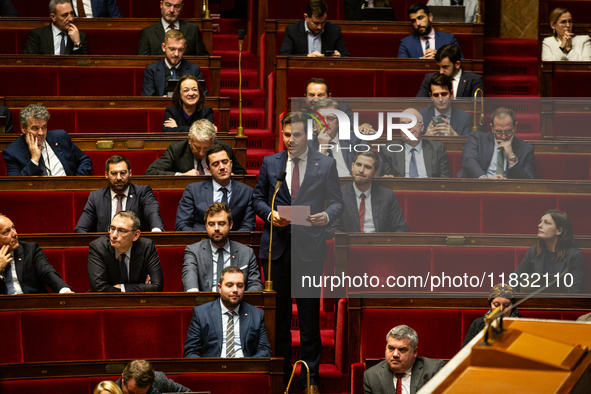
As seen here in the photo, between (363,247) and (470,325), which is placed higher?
(363,247)

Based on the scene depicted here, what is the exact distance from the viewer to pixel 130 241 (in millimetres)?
2588

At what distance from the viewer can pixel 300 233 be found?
8.50ft

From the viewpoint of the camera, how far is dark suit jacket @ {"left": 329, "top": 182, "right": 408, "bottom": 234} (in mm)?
2699

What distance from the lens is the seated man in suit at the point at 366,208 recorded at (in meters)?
2.70

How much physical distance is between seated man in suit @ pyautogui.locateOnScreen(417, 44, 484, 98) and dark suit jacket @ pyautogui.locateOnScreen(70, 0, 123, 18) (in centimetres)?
177

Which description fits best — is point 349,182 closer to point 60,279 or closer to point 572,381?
point 60,279

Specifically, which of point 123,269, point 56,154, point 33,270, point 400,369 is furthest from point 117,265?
point 400,369

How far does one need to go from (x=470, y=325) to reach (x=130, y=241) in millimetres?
1096

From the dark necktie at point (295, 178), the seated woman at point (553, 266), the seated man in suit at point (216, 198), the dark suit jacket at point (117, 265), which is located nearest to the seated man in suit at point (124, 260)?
the dark suit jacket at point (117, 265)

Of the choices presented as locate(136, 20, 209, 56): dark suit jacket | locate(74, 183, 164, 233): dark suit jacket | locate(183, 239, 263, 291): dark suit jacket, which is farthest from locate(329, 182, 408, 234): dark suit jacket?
locate(136, 20, 209, 56): dark suit jacket

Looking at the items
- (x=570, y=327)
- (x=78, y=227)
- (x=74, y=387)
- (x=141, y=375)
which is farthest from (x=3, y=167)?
(x=570, y=327)

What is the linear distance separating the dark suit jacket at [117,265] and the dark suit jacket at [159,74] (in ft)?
3.92

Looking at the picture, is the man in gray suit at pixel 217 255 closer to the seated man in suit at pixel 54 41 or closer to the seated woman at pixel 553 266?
the seated woman at pixel 553 266

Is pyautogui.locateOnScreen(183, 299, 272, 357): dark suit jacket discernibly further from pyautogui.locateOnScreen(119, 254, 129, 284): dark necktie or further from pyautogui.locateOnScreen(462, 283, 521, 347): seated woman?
pyautogui.locateOnScreen(462, 283, 521, 347): seated woman
